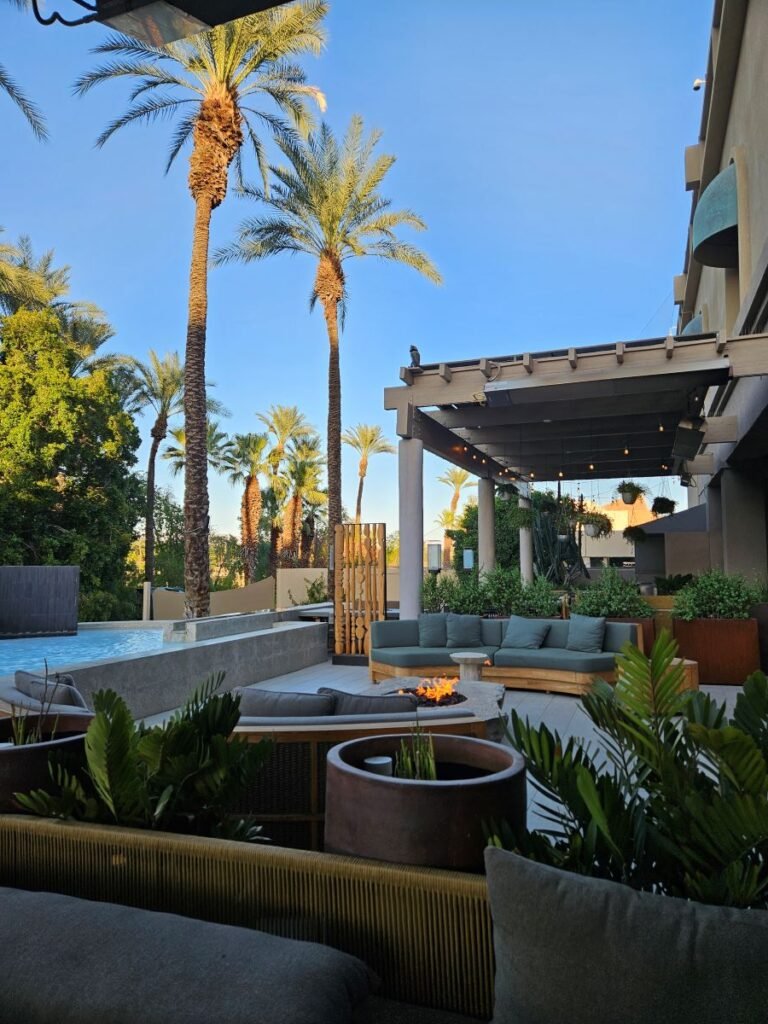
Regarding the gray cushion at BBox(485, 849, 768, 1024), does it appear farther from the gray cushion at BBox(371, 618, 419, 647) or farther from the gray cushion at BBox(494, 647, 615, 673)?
the gray cushion at BBox(371, 618, 419, 647)

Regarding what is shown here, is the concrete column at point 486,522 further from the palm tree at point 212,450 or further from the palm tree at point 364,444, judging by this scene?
the palm tree at point 364,444

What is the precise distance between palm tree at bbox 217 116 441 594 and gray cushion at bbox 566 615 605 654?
261 inches

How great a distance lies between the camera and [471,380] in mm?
9789

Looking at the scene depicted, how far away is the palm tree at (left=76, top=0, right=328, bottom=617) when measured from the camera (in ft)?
36.9

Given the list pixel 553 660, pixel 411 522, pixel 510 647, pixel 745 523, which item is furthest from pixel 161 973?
pixel 745 523

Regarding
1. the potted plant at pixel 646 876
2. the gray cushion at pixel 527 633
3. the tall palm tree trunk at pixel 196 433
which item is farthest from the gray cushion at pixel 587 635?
the potted plant at pixel 646 876

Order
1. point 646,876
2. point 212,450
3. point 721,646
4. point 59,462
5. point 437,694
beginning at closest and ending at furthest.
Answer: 1. point 646,876
2. point 437,694
3. point 721,646
4. point 59,462
5. point 212,450

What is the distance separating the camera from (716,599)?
8.30m

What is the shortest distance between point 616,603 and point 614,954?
7831 millimetres

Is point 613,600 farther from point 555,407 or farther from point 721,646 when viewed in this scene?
point 555,407

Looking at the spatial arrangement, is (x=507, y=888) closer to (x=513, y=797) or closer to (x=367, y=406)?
(x=513, y=797)

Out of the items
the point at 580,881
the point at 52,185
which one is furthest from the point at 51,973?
the point at 52,185

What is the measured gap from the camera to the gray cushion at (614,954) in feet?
3.49

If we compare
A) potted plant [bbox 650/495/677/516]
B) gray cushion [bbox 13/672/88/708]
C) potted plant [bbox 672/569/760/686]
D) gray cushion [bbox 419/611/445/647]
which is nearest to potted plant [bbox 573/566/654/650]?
potted plant [bbox 672/569/760/686]
